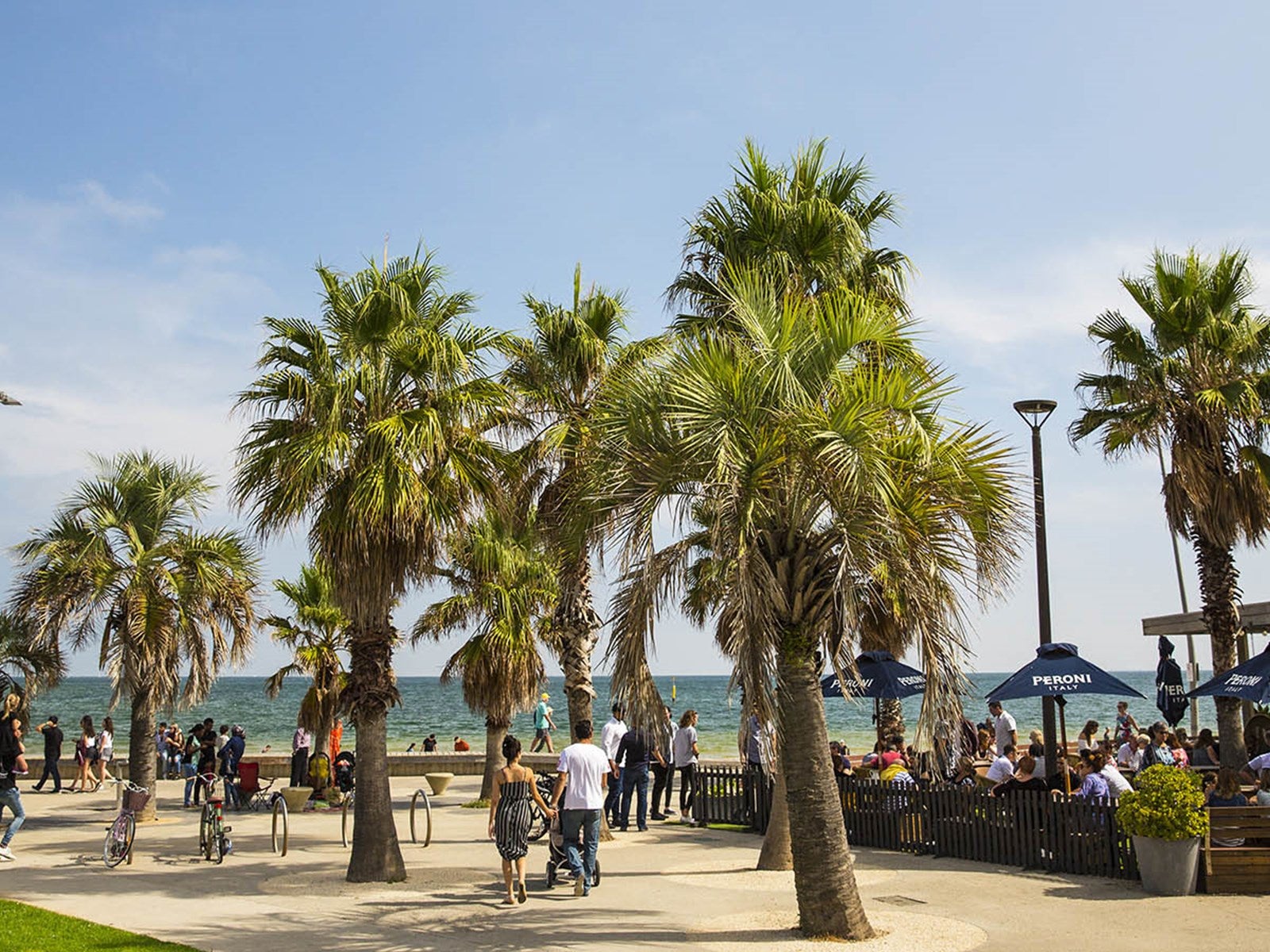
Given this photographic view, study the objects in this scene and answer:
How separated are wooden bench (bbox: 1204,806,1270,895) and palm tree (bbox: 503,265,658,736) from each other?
27.0 ft

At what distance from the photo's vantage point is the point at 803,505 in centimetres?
1033

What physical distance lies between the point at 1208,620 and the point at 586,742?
42.1 ft

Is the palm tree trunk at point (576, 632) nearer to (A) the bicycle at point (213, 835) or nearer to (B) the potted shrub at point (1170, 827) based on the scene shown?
(A) the bicycle at point (213, 835)

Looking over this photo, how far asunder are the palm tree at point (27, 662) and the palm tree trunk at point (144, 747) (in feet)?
12.7

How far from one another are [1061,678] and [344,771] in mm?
14165

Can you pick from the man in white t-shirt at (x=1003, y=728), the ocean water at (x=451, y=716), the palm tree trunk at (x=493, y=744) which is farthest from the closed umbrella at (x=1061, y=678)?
the ocean water at (x=451, y=716)

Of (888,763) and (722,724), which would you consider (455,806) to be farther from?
(722,724)

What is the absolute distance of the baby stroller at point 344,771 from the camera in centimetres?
2302

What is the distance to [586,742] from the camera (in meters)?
13.5

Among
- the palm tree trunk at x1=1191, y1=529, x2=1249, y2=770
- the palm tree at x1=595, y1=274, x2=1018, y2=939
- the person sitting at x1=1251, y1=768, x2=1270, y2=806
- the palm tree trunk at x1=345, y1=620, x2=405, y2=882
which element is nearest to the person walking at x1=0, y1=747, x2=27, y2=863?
the palm tree trunk at x1=345, y1=620, x2=405, y2=882

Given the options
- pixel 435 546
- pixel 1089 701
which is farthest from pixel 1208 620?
pixel 1089 701

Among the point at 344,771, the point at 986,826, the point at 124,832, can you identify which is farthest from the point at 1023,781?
the point at 344,771

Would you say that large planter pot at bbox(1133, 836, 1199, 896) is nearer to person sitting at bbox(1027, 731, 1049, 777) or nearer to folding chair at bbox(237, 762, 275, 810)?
person sitting at bbox(1027, 731, 1049, 777)

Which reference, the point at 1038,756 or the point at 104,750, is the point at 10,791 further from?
the point at 104,750
